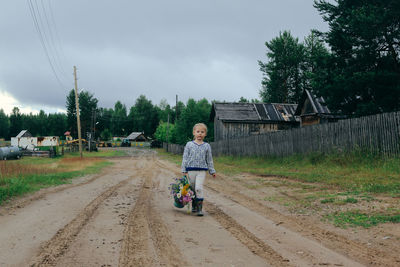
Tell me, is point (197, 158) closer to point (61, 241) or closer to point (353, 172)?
point (61, 241)

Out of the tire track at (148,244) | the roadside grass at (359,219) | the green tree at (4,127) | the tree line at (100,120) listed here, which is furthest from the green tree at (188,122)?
the green tree at (4,127)

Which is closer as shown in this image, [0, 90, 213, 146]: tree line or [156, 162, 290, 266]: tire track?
[156, 162, 290, 266]: tire track

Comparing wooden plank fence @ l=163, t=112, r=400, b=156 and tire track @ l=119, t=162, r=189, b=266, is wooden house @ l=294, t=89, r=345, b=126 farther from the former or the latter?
tire track @ l=119, t=162, r=189, b=266

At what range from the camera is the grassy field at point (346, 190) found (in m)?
5.57

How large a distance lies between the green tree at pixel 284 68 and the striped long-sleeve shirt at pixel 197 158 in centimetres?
4856

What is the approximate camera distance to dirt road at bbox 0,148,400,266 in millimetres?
3381

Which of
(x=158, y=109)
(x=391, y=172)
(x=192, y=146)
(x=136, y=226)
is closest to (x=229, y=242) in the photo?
(x=136, y=226)

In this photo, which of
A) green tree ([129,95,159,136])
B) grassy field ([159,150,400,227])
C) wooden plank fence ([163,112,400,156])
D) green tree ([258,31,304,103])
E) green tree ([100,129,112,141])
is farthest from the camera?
green tree ([100,129,112,141])

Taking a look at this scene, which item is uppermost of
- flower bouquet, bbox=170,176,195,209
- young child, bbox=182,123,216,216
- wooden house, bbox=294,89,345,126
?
wooden house, bbox=294,89,345,126

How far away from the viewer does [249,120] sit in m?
35.7

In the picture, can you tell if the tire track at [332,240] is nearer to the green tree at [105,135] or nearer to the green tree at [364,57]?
the green tree at [364,57]

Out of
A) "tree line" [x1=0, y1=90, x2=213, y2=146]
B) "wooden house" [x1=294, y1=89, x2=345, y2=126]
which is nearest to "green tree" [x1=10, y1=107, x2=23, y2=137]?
"tree line" [x1=0, y1=90, x2=213, y2=146]

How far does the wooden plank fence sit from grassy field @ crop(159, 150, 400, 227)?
48 centimetres

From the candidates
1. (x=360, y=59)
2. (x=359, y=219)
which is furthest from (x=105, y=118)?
(x=359, y=219)
